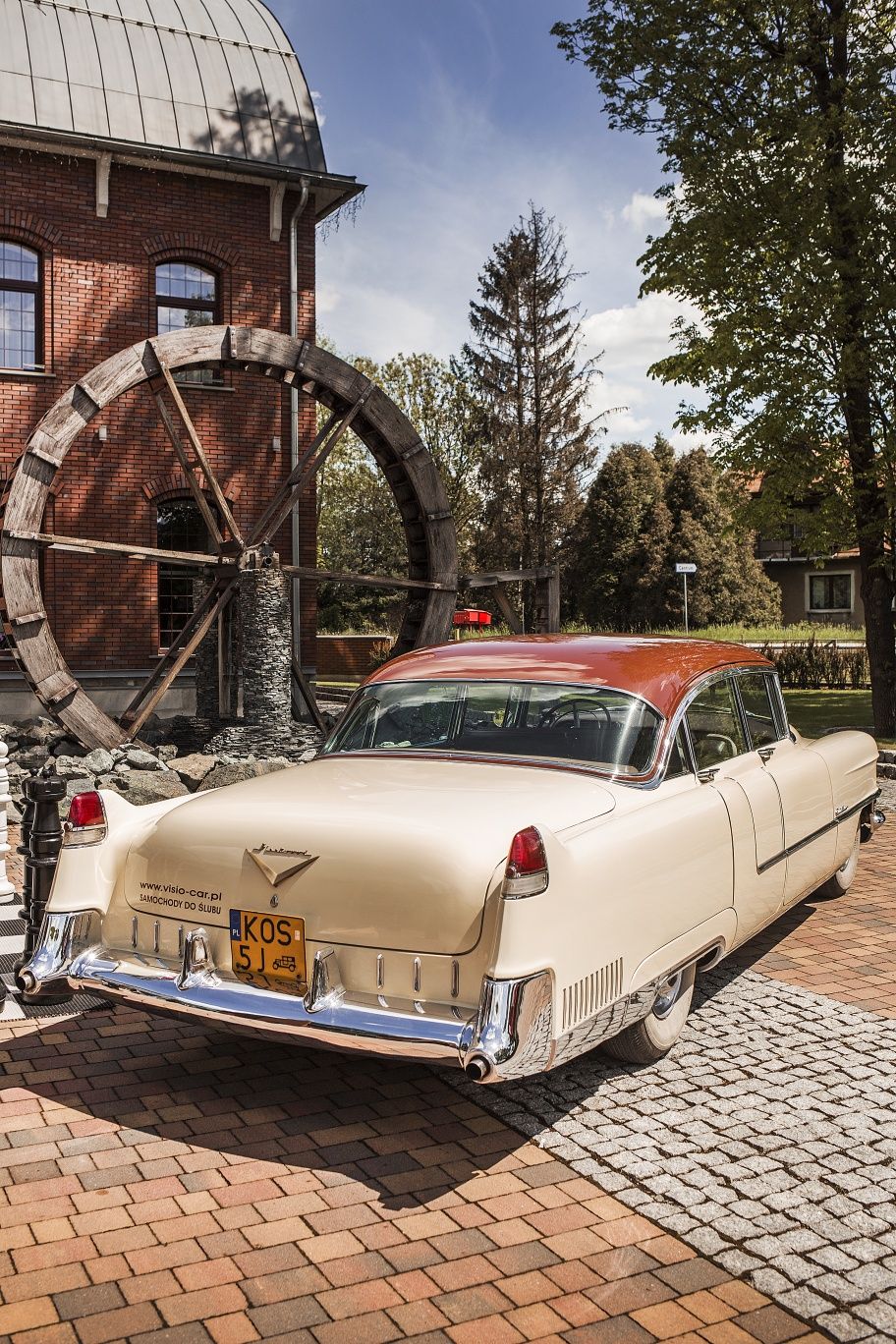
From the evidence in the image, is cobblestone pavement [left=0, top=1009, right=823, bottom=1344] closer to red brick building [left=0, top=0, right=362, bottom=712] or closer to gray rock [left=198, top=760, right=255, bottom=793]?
gray rock [left=198, top=760, right=255, bottom=793]

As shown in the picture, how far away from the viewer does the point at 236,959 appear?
12.9 ft

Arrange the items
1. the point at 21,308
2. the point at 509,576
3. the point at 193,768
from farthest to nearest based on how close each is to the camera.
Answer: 1. the point at 21,308
2. the point at 509,576
3. the point at 193,768

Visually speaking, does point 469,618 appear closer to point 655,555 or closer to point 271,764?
point 271,764

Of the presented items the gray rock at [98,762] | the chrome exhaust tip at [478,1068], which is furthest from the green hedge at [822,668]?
the chrome exhaust tip at [478,1068]

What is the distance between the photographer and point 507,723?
4941 millimetres

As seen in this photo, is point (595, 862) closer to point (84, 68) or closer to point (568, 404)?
point (84, 68)

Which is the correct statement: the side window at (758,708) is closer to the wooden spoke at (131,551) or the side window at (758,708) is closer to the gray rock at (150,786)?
the gray rock at (150,786)

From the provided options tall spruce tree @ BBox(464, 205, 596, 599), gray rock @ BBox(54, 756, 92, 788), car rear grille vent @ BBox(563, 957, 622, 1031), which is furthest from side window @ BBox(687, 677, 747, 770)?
tall spruce tree @ BBox(464, 205, 596, 599)

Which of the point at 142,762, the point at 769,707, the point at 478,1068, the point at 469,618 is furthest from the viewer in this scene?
the point at 469,618

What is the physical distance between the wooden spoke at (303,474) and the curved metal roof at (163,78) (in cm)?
503

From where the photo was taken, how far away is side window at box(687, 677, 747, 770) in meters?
4.93

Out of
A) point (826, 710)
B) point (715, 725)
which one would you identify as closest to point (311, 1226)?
point (715, 725)

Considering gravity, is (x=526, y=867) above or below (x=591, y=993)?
above

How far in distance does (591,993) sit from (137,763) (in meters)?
9.51
